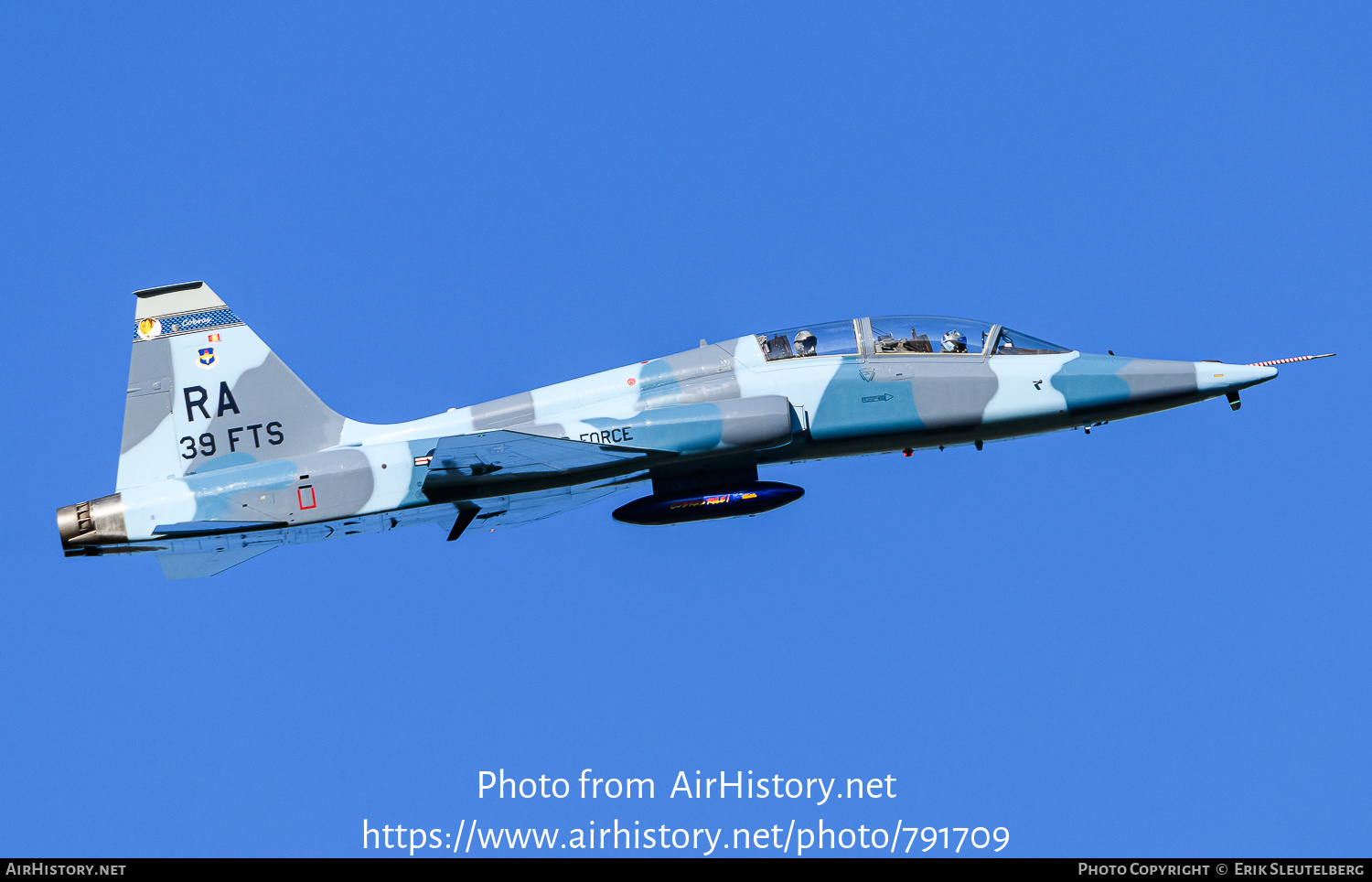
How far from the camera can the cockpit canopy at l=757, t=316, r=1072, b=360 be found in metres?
19.3

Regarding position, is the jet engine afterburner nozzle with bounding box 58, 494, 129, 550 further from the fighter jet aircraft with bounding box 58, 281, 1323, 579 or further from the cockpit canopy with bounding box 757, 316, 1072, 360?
the cockpit canopy with bounding box 757, 316, 1072, 360

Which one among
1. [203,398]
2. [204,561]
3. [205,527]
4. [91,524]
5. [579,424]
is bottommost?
[204,561]

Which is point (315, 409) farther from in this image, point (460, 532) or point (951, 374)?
point (951, 374)

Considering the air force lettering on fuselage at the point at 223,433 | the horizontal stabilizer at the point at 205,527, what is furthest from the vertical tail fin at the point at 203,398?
the horizontal stabilizer at the point at 205,527

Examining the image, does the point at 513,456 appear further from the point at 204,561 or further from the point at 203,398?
the point at 204,561

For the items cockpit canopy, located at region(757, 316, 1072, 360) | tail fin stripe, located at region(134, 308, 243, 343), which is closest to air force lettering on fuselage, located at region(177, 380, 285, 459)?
tail fin stripe, located at region(134, 308, 243, 343)

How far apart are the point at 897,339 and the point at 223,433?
9.24 m

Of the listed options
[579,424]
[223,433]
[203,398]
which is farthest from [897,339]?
[203,398]

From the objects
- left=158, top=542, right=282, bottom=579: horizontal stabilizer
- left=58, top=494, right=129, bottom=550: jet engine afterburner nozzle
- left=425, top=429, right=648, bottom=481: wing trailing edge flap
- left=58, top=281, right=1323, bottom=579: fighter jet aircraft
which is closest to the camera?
left=425, top=429, right=648, bottom=481: wing trailing edge flap

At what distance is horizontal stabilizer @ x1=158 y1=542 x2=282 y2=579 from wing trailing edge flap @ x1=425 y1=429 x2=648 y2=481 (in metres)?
3.01

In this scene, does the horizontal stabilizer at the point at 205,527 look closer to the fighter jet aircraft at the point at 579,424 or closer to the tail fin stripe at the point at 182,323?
the fighter jet aircraft at the point at 579,424

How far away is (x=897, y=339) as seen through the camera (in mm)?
19438
